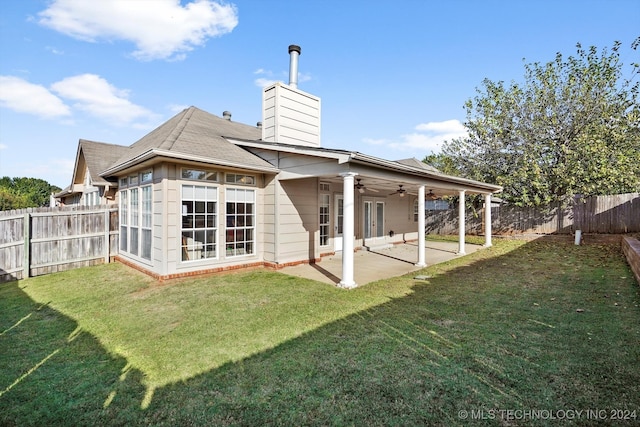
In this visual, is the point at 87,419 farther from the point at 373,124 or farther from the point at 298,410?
the point at 373,124

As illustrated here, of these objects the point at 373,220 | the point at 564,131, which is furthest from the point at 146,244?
the point at 564,131

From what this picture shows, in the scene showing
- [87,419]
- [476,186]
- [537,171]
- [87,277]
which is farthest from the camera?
[537,171]

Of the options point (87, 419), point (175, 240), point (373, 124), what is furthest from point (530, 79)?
point (87, 419)

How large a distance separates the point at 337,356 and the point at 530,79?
1854 cm

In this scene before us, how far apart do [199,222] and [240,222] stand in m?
1.12

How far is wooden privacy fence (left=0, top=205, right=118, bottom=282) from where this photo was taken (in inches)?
290

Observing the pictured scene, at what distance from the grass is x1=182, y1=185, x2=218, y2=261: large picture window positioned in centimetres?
95

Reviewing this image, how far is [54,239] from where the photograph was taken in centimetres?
811

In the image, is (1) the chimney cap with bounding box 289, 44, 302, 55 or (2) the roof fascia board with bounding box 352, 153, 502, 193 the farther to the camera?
(1) the chimney cap with bounding box 289, 44, 302, 55

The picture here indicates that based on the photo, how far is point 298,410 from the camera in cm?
252

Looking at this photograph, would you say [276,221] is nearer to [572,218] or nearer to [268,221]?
[268,221]

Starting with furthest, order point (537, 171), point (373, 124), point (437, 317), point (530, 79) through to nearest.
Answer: point (373, 124), point (530, 79), point (537, 171), point (437, 317)

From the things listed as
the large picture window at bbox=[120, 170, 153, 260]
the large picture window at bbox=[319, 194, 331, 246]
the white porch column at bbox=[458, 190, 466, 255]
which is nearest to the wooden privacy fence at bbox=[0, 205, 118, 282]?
the large picture window at bbox=[120, 170, 153, 260]

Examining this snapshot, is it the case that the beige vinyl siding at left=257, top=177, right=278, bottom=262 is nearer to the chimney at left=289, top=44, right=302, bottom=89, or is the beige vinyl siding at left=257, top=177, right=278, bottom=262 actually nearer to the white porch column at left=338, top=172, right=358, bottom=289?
the white porch column at left=338, top=172, right=358, bottom=289
